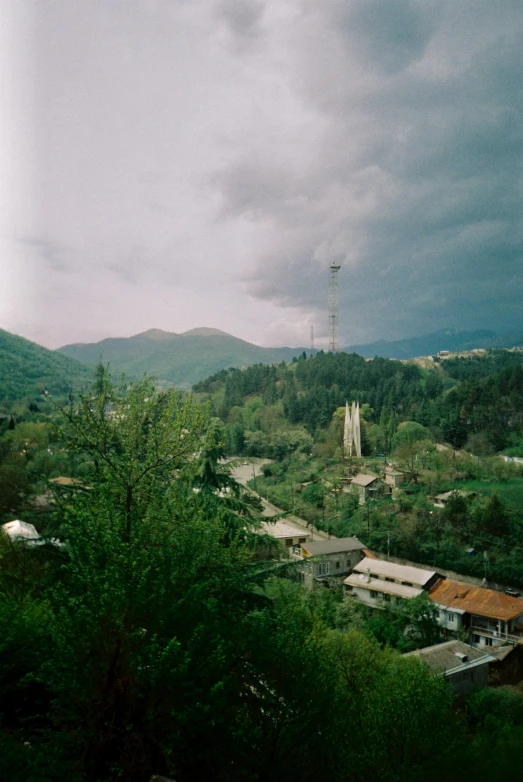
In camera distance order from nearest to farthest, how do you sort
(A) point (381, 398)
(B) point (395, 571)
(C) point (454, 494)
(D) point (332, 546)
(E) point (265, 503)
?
(B) point (395, 571), (D) point (332, 546), (C) point (454, 494), (E) point (265, 503), (A) point (381, 398)

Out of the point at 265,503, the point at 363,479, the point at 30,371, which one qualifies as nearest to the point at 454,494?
the point at 363,479

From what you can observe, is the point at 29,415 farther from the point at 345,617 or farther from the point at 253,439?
the point at 345,617

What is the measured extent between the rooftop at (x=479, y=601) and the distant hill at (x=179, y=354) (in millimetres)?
44502

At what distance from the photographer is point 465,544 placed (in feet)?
49.5

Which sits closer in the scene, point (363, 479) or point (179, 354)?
point (363, 479)

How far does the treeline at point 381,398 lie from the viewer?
25656 mm

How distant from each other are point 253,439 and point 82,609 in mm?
26098

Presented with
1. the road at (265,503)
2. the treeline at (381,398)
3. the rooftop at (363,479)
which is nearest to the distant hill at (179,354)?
the treeline at (381,398)

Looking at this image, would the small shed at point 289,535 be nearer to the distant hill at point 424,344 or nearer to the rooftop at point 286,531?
the rooftop at point 286,531

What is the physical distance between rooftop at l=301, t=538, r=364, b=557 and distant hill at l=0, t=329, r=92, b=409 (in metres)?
17.5

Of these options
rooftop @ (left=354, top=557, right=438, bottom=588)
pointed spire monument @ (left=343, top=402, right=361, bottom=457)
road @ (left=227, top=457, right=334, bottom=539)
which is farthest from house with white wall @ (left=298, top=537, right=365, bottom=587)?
pointed spire monument @ (left=343, top=402, right=361, bottom=457)

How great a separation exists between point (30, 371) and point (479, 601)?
94.7 feet

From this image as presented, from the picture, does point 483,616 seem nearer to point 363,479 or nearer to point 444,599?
point 444,599

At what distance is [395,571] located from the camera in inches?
503
